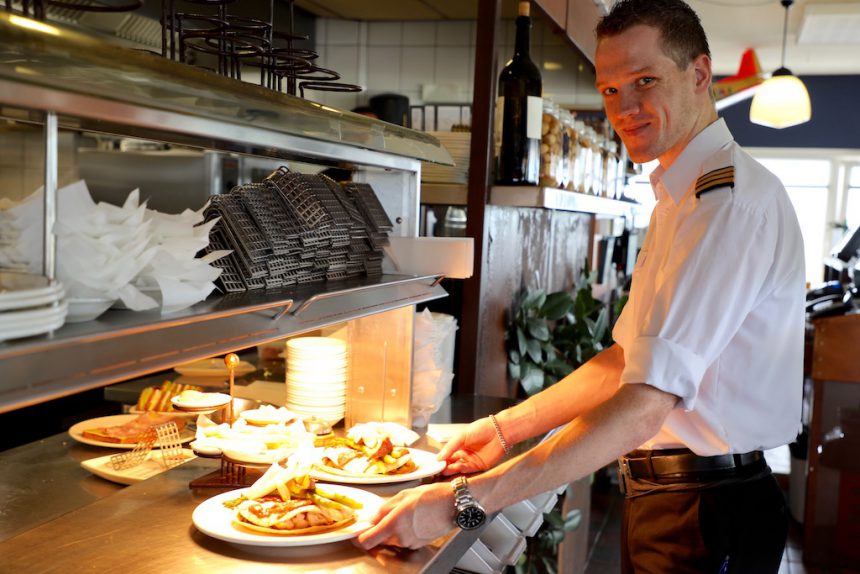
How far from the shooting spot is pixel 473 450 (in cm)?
208

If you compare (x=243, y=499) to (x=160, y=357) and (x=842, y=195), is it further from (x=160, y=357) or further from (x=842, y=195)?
(x=842, y=195)

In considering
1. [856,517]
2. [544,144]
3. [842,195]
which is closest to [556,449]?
[544,144]

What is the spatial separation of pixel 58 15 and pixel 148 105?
3535mm

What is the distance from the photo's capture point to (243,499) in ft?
5.40

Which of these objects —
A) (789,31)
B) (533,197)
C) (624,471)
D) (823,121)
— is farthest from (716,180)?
(823,121)

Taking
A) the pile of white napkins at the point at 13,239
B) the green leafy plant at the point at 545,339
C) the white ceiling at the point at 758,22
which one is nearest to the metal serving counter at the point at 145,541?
the pile of white napkins at the point at 13,239

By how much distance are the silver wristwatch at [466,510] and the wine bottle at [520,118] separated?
5.29ft

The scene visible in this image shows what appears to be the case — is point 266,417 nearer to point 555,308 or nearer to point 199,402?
point 199,402

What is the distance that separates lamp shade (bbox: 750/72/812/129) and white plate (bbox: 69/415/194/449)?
6.04 m

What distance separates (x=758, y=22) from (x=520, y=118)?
Result: 19.5ft

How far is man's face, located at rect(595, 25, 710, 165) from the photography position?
172 centimetres

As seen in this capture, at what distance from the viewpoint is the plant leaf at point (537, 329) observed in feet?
11.5

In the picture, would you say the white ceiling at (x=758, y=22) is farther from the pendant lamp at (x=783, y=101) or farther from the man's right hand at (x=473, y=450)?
the man's right hand at (x=473, y=450)

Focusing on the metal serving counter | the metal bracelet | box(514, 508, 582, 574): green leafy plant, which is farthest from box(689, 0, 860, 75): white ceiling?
the metal serving counter
